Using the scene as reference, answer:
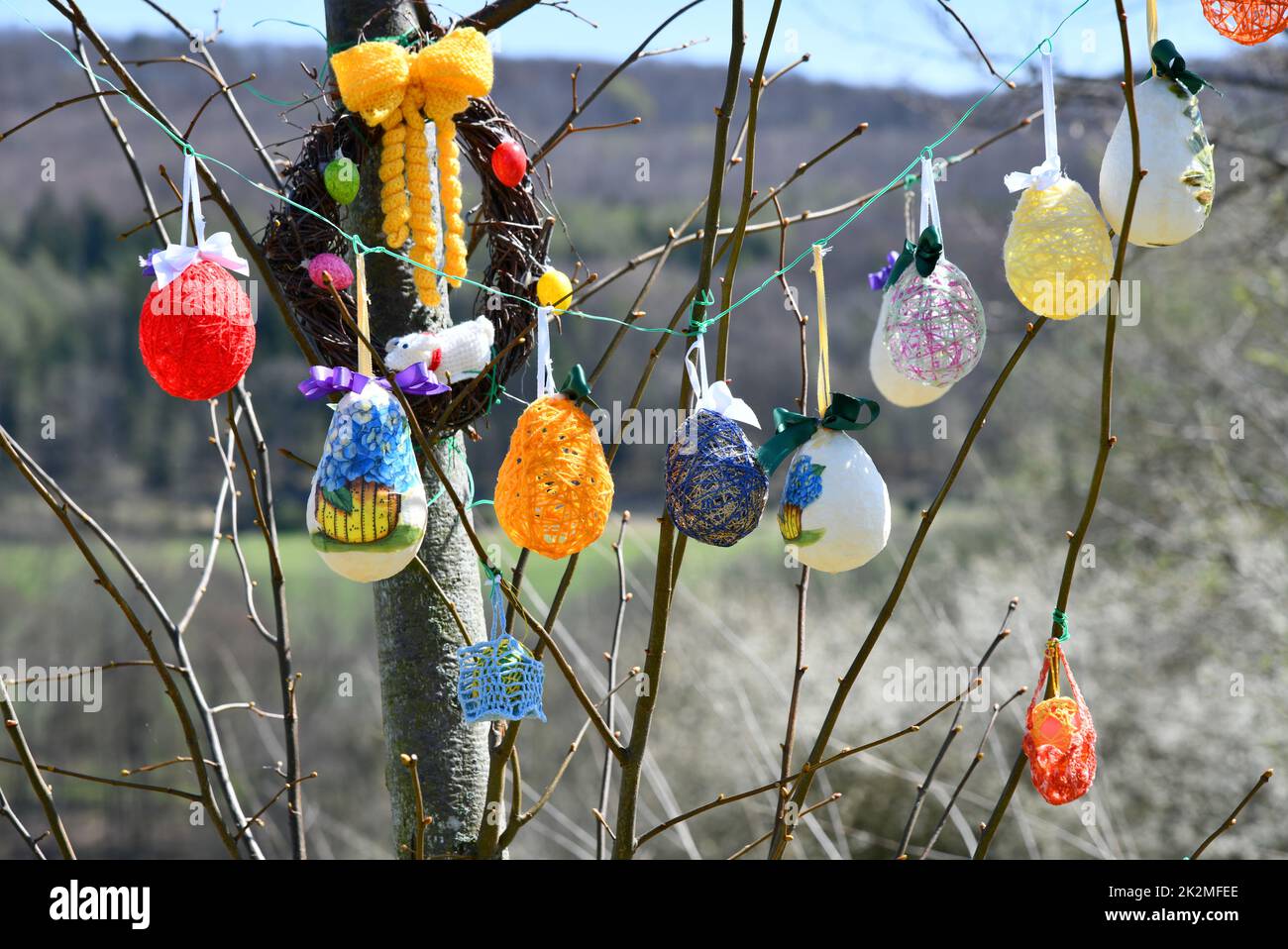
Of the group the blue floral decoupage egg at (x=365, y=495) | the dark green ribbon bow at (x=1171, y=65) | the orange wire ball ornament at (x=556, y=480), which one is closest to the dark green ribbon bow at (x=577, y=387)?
the orange wire ball ornament at (x=556, y=480)

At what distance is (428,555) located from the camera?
0.94 meters

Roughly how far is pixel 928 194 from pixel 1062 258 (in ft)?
0.32

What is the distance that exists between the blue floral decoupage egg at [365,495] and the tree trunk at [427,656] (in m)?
0.15

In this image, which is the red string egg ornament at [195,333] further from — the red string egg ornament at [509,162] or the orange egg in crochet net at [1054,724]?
the orange egg in crochet net at [1054,724]

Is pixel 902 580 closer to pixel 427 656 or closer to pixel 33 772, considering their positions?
pixel 427 656

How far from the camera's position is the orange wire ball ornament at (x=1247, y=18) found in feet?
2.63

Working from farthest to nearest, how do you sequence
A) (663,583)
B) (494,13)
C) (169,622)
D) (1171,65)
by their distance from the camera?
1. (494,13)
2. (169,622)
3. (1171,65)
4. (663,583)

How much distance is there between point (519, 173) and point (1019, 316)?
4.60 m

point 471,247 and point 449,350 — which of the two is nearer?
point 449,350

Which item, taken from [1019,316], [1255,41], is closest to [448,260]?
[1255,41]

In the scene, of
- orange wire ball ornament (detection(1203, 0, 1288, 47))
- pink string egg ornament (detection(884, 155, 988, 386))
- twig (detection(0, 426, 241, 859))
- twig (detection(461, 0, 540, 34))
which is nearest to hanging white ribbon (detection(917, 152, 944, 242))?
pink string egg ornament (detection(884, 155, 988, 386))

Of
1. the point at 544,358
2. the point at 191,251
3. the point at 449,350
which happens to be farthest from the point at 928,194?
the point at 191,251

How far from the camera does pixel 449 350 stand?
36.7 inches

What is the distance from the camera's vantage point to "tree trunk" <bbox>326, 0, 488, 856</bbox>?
0.92 metres
